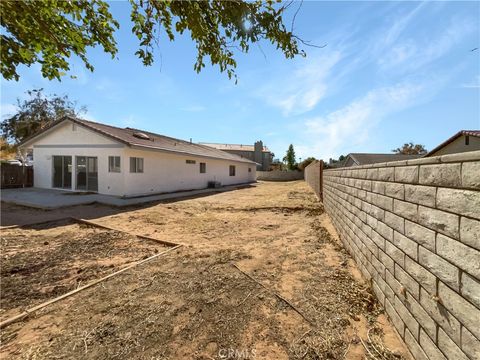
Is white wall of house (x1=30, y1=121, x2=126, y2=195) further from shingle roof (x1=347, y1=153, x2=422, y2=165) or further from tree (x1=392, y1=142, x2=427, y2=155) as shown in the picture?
tree (x1=392, y1=142, x2=427, y2=155)

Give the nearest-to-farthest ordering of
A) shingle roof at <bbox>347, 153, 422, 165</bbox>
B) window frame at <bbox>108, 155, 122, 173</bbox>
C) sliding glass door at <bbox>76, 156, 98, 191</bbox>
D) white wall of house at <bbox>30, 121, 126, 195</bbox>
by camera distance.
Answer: window frame at <bbox>108, 155, 122, 173</bbox>, white wall of house at <bbox>30, 121, 126, 195</bbox>, sliding glass door at <bbox>76, 156, 98, 191</bbox>, shingle roof at <bbox>347, 153, 422, 165</bbox>

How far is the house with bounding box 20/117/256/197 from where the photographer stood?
12.7 meters

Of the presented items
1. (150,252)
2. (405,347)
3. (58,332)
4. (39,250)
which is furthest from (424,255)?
(39,250)

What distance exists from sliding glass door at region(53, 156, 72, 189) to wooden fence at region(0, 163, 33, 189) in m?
2.49

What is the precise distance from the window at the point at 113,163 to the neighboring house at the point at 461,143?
15.3 meters

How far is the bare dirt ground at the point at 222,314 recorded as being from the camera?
2.22m

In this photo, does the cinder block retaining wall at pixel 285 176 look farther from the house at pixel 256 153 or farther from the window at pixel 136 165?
the window at pixel 136 165

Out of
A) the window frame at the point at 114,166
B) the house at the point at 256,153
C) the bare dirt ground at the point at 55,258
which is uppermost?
the house at the point at 256,153

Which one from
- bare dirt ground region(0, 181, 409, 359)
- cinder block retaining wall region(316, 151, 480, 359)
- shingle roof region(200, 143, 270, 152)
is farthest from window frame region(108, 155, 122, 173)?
shingle roof region(200, 143, 270, 152)

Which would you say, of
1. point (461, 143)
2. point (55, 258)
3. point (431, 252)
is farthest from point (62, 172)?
point (461, 143)

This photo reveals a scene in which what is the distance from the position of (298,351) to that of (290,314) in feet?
1.75

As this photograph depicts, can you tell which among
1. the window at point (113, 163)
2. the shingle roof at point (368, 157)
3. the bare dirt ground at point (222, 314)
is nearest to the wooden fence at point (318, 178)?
the bare dirt ground at point (222, 314)

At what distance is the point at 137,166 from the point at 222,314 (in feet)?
39.8

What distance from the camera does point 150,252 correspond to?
4.86 m
